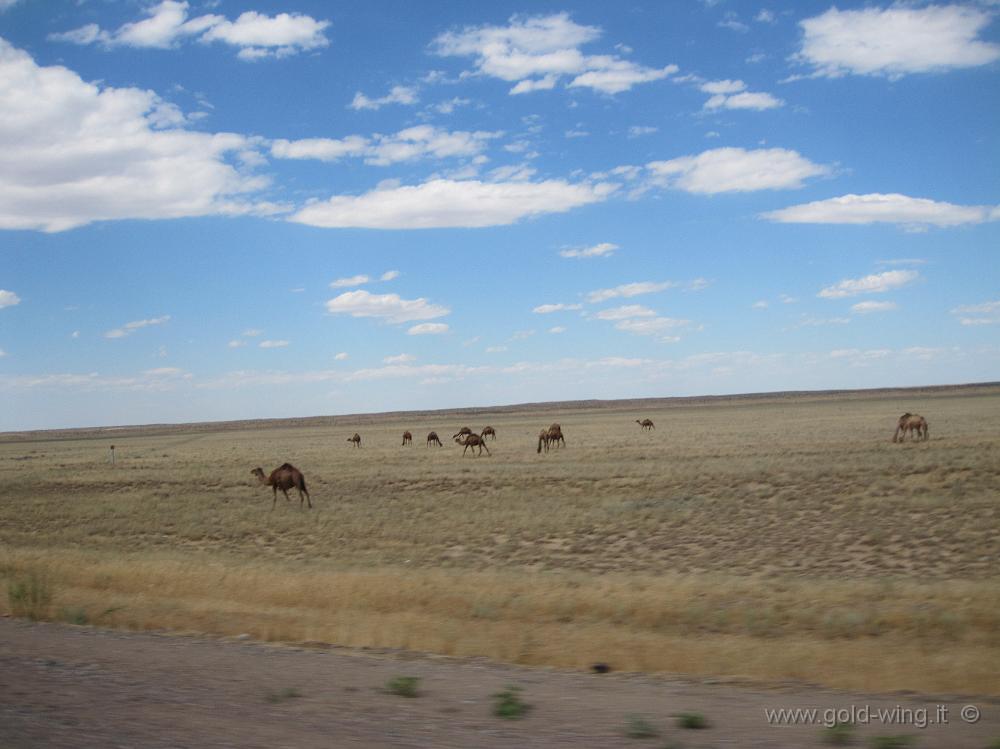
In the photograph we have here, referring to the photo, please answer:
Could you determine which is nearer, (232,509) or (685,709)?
(685,709)

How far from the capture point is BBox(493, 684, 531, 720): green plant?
22.4 ft

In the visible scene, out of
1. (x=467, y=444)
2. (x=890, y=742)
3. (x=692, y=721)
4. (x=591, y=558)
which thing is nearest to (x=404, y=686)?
(x=692, y=721)

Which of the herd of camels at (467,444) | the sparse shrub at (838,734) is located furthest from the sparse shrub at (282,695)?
the herd of camels at (467,444)

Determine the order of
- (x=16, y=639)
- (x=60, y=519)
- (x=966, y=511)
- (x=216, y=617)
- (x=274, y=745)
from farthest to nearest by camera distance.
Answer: (x=60, y=519)
(x=966, y=511)
(x=216, y=617)
(x=16, y=639)
(x=274, y=745)

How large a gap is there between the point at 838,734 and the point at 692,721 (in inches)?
41.0

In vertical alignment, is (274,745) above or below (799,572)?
above

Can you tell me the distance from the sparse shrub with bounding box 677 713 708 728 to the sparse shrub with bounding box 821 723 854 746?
0.87 metres

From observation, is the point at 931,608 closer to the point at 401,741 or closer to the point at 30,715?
the point at 401,741

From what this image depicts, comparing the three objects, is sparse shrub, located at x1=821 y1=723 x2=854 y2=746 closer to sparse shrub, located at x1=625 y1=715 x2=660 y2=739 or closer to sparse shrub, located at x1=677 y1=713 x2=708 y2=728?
sparse shrub, located at x1=677 y1=713 x2=708 y2=728

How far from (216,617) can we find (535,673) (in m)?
5.71

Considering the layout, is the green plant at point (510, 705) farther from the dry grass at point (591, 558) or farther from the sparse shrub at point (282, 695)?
the dry grass at point (591, 558)

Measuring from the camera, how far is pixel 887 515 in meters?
21.8

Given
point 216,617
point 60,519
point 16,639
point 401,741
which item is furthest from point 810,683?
point 60,519

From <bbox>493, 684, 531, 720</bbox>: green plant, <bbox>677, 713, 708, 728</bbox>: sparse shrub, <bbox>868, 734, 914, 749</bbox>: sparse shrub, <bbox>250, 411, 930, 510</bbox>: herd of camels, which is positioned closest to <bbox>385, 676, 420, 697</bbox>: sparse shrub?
<bbox>493, 684, 531, 720</bbox>: green plant
